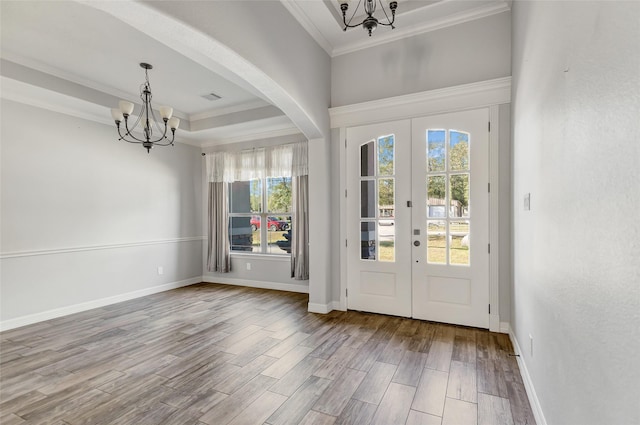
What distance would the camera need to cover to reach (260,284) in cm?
562

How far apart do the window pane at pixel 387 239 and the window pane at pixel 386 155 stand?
25.4 inches

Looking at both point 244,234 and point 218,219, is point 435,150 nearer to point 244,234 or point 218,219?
point 244,234

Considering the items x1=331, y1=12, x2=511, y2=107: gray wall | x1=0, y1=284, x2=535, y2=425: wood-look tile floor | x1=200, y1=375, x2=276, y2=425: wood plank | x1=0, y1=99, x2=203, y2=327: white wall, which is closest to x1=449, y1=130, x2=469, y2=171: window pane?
x1=331, y1=12, x2=511, y2=107: gray wall

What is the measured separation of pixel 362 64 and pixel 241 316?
3752 mm

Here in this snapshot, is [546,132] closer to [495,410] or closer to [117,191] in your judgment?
[495,410]

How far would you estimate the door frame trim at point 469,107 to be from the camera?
332 cm

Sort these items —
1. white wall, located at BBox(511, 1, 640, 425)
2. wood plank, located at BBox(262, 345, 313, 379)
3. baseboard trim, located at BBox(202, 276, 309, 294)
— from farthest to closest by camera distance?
baseboard trim, located at BBox(202, 276, 309, 294), wood plank, located at BBox(262, 345, 313, 379), white wall, located at BBox(511, 1, 640, 425)

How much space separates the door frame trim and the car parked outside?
1907 millimetres

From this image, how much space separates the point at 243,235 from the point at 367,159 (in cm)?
313

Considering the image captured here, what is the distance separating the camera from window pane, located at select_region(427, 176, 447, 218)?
356cm

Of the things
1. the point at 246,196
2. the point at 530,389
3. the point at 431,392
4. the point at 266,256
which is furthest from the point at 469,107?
the point at 246,196

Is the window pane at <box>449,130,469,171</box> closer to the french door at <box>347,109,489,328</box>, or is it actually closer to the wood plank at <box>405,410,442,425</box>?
the french door at <box>347,109,489,328</box>

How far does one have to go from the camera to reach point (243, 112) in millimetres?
5109

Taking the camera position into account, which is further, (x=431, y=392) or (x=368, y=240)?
(x=368, y=240)
